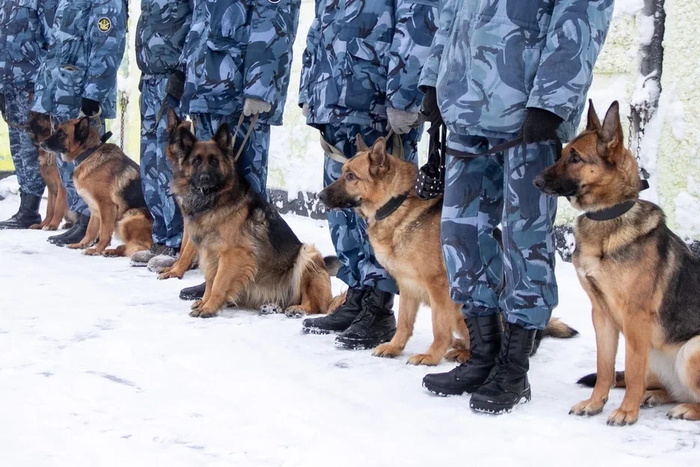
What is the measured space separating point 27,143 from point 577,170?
7.08 metres

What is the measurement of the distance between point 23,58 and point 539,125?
6.78 metres

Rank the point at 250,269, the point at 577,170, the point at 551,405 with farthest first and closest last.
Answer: the point at 250,269, the point at 551,405, the point at 577,170

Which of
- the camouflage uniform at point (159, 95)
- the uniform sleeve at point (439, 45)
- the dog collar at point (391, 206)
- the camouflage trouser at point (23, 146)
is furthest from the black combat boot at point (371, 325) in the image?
the camouflage trouser at point (23, 146)

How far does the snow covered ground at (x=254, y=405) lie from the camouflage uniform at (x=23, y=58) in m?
4.43

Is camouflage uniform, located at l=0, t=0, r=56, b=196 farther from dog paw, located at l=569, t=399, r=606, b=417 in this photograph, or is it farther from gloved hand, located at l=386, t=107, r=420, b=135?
dog paw, located at l=569, t=399, r=606, b=417

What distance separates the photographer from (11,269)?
19.0 ft

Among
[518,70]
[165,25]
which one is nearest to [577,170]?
[518,70]

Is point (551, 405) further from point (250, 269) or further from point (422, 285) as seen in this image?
point (250, 269)

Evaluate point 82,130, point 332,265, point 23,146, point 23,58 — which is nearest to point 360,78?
point 332,265

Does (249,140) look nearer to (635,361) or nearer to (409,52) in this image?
(409,52)

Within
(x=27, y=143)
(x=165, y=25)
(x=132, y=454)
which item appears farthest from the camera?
(x=27, y=143)

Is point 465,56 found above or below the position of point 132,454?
above

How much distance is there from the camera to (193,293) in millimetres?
4984

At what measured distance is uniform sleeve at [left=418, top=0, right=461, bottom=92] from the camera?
123 inches
